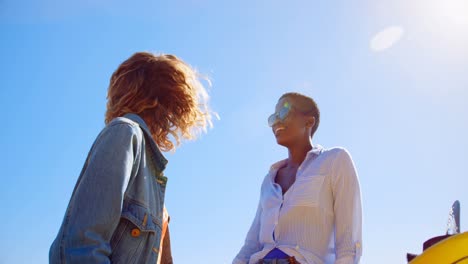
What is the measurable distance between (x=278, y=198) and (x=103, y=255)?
2.46 m

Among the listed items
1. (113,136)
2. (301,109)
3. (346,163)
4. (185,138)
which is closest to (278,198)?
(346,163)

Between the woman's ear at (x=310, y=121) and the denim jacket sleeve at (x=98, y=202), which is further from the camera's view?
the woman's ear at (x=310, y=121)

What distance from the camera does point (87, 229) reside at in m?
2.23

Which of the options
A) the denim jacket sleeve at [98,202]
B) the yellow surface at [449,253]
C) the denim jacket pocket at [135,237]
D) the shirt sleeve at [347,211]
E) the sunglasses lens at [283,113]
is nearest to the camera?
the denim jacket sleeve at [98,202]

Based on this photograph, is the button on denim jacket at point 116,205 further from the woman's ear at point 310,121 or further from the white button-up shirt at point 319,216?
the woman's ear at point 310,121

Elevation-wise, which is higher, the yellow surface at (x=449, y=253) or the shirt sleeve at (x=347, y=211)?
the shirt sleeve at (x=347, y=211)

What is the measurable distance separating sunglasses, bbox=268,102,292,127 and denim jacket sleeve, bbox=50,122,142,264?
108 inches

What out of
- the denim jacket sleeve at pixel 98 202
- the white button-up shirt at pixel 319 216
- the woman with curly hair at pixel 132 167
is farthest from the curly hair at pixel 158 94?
the white button-up shirt at pixel 319 216

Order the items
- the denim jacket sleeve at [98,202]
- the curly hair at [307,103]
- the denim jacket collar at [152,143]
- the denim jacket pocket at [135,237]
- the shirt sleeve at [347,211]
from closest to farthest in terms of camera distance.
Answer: the denim jacket sleeve at [98,202]
the denim jacket pocket at [135,237]
the denim jacket collar at [152,143]
the shirt sleeve at [347,211]
the curly hair at [307,103]

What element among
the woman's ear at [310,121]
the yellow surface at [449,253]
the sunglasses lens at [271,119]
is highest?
the sunglasses lens at [271,119]

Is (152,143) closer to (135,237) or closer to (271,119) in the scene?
(135,237)

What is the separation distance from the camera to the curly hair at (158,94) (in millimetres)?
2961

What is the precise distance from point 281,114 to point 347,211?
1336 millimetres

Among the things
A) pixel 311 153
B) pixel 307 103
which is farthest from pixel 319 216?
pixel 307 103
